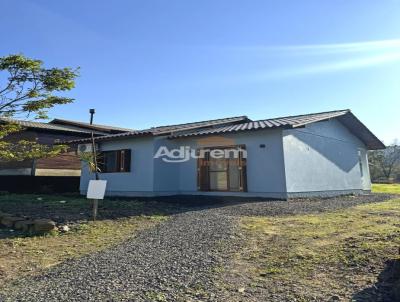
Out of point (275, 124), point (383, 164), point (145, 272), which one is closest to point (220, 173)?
point (275, 124)

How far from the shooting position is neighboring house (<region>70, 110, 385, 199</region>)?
37.8 ft

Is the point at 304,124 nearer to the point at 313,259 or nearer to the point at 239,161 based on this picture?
the point at 239,161

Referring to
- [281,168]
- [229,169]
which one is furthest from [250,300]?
[229,169]

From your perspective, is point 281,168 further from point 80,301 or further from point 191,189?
point 80,301

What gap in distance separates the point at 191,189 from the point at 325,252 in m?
9.17

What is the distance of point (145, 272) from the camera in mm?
3807

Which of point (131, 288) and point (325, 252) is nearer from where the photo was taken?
point (131, 288)

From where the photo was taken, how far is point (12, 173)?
17.6 meters

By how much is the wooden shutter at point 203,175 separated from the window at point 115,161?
10.1 ft

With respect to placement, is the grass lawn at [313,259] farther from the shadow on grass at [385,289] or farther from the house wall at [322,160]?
the house wall at [322,160]

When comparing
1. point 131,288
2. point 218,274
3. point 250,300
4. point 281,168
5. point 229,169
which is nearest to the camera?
point 250,300

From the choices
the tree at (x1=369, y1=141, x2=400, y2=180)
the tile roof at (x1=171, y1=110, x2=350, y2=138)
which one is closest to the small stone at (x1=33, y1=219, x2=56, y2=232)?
the tile roof at (x1=171, y1=110, x2=350, y2=138)

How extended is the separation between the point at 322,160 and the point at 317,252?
1004 centimetres

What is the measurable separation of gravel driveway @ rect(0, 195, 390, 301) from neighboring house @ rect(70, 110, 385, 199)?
595 cm
